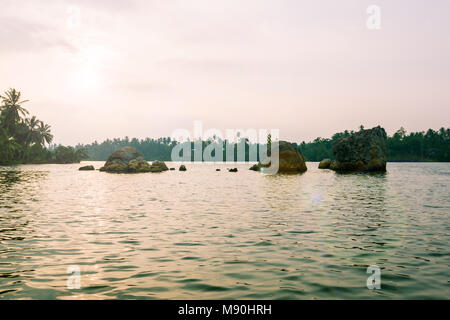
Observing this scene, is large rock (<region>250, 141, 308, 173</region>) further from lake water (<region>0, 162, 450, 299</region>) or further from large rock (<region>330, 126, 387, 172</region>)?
lake water (<region>0, 162, 450, 299</region>)

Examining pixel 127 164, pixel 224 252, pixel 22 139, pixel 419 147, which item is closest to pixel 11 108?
pixel 22 139

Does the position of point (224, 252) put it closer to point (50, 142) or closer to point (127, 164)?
point (127, 164)

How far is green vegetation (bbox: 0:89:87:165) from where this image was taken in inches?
3565

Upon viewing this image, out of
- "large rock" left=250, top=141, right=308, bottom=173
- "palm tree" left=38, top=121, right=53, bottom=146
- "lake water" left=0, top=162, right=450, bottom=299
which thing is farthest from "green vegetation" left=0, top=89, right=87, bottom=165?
"lake water" left=0, top=162, right=450, bottom=299

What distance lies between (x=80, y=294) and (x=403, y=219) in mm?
12273

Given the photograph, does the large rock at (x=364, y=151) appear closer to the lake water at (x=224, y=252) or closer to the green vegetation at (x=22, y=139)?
the lake water at (x=224, y=252)

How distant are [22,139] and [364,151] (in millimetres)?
97523

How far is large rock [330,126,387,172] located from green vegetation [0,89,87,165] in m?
75.4

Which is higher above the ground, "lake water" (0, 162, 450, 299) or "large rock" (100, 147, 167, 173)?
"large rock" (100, 147, 167, 173)

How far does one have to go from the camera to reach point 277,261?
8.23 metres

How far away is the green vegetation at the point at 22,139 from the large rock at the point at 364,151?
75357 millimetres

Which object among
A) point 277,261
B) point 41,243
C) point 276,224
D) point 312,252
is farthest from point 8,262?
point 276,224

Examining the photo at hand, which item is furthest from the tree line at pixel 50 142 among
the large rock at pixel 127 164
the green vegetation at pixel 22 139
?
the large rock at pixel 127 164

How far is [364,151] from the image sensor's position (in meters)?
56.4
